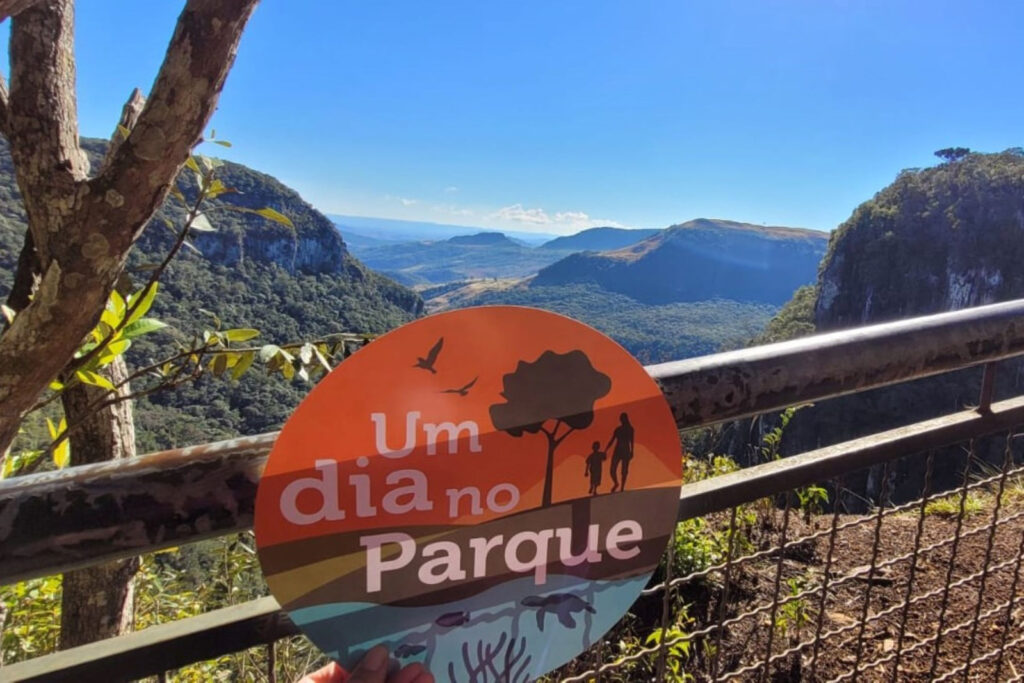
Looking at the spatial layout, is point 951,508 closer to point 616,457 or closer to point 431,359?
point 616,457

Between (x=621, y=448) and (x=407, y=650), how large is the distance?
297mm

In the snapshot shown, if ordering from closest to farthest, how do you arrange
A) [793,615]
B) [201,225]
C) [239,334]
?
[201,225], [239,334], [793,615]

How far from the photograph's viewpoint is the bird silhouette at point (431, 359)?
639mm

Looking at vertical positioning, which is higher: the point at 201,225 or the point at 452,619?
the point at 201,225

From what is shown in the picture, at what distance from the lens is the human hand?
0.67 m

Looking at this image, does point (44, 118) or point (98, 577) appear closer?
point (44, 118)

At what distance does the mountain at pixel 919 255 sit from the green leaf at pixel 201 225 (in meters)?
41.1

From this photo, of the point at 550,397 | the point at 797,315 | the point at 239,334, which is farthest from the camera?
the point at 797,315

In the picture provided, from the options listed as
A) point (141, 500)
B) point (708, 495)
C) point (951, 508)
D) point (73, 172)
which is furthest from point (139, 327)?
point (951, 508)

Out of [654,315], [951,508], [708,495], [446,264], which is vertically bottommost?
[654,315]

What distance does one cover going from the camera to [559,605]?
757 millimetres

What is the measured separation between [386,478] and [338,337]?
64cm

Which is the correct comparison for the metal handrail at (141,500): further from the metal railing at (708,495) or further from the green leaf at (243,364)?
the green leaf at (243,364)

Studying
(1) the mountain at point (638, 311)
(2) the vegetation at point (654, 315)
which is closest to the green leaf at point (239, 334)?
(2) the vegetation at point (654, 315)
